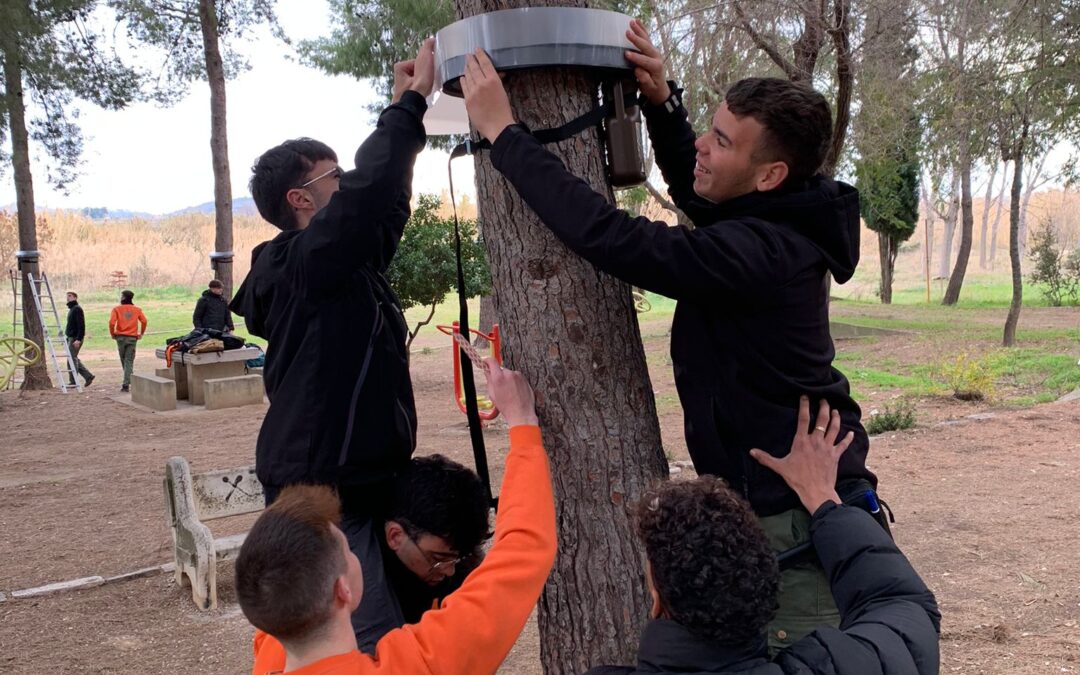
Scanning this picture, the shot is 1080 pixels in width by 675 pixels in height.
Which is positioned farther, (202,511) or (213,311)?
(213,311)

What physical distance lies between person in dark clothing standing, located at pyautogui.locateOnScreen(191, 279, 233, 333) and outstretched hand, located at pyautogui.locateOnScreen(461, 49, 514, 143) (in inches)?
565

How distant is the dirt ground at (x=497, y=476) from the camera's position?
4.60 m

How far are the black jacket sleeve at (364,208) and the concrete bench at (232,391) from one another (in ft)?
41.3

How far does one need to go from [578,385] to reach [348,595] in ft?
2.65

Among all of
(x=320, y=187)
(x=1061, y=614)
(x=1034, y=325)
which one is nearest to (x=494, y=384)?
(x=320, y=187)

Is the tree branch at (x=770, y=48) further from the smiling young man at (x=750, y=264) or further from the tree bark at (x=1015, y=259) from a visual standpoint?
the smiling young man at (x=750, y=264)

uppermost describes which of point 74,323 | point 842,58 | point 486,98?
point 842,58

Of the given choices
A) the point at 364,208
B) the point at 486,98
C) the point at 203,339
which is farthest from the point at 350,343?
the point at 203,339

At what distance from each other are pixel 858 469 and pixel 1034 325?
732 inches

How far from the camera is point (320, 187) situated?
242cm

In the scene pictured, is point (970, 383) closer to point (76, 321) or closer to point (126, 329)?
point (126, 329)

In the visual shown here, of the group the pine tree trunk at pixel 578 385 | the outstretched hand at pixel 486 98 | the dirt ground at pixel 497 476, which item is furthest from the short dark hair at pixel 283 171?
the dirt ground at pixel 497 476

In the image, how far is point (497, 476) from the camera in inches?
317

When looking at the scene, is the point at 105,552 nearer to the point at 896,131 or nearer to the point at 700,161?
the point at 700,161
